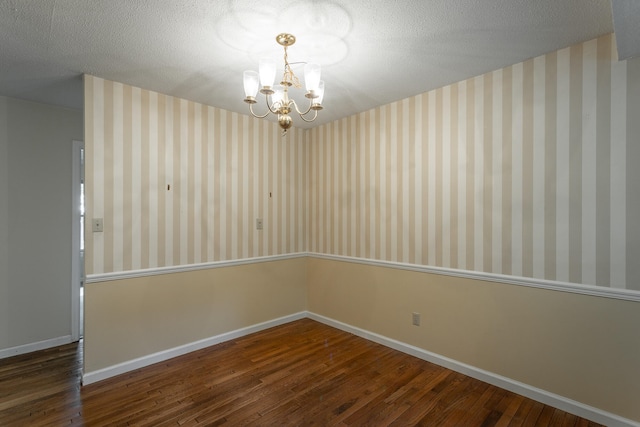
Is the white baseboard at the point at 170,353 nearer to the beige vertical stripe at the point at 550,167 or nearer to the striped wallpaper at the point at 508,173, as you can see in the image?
the striped wallpaper at the point at 508,173

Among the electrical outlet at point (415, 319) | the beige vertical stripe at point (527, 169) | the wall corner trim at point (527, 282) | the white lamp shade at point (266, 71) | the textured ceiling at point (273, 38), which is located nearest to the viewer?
the textured ceiling at point (273, 38)

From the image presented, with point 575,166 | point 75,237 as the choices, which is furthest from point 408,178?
point 75,237

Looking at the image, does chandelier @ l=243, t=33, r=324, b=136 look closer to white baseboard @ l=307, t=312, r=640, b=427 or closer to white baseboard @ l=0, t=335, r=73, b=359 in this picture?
white baseboard @ l=307, t=312, r=640, b=427

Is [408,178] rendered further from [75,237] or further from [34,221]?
[34,221]

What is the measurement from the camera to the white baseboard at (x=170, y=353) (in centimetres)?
263

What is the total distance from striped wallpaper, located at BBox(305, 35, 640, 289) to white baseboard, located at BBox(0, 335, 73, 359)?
132 inches

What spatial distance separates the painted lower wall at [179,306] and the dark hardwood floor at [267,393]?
229 millimetres

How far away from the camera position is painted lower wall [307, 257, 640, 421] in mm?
2039

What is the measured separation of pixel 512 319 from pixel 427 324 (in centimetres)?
76

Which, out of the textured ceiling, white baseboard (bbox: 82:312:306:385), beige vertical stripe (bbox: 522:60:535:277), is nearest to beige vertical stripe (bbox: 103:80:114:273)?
the textured ceiling

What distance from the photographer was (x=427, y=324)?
3002 millimetres

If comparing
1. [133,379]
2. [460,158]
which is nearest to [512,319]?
[460,158]

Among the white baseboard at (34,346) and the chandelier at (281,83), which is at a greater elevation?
the chandelier at (281,83)

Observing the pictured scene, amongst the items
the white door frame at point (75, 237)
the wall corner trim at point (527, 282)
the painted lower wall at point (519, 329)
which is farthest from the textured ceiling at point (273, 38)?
the painted lower wall at point (519, 329)
